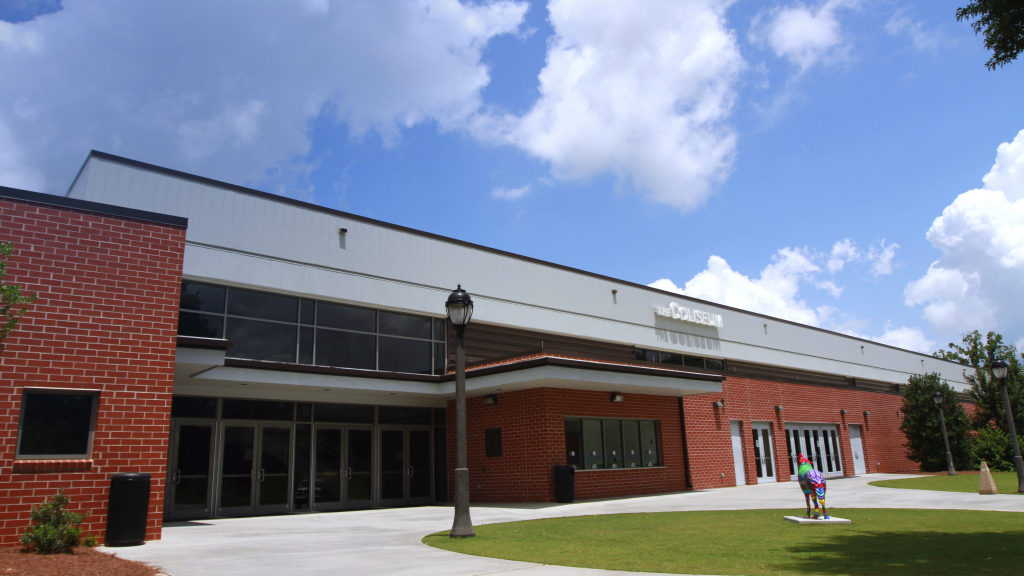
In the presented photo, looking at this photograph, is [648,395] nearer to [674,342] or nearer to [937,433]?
[674,342]

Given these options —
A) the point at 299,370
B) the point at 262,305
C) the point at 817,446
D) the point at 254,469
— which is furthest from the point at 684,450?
the point at 262,305

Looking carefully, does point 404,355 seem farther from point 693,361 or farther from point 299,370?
point 693,361

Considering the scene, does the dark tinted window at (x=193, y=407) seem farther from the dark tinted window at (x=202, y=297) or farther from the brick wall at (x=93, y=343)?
the brick wall at (x=93, y=343)

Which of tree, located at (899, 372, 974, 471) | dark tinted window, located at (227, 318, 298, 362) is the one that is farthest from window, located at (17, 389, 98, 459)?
tree, located at (899, 372, 974, 471)

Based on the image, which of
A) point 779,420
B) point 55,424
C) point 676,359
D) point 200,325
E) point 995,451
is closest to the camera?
point 55,424

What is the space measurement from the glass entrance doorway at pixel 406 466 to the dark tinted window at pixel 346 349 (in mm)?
2360

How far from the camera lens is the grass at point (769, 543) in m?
7.36

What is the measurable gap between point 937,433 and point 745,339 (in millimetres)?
10674

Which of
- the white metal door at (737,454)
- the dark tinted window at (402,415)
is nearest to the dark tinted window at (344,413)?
the dark tinted window at (402,415)

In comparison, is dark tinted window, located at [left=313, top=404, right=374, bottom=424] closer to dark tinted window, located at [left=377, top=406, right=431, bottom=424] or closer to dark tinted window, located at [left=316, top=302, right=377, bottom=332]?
dark tinted window, located at [left=377, top=406, right=431, bottom=424]

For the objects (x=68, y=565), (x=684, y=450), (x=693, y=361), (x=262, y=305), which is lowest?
(x=68, y=565)

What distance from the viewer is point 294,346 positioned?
1873 cm

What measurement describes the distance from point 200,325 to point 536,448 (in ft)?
31.1

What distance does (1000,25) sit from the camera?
8703 millimetres
